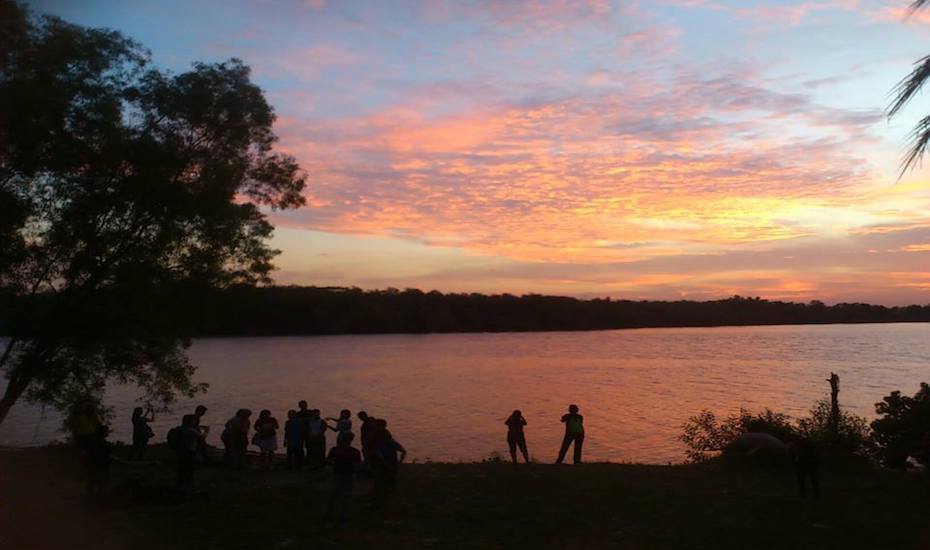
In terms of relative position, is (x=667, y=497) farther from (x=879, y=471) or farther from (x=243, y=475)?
(x=243, y=475)

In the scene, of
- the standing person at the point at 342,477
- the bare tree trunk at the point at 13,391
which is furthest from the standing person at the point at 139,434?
the standing person at the point at 342,477

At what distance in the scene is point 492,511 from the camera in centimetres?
1330

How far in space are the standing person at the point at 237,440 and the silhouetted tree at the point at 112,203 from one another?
2837mm

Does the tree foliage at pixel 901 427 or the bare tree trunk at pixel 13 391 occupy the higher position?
the bare tree trunk at pixel 13 391

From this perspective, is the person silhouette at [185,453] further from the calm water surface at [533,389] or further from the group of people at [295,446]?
the calm water surface at [533,389]

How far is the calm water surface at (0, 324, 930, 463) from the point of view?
35128mm

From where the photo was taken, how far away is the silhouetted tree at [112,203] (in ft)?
50.9

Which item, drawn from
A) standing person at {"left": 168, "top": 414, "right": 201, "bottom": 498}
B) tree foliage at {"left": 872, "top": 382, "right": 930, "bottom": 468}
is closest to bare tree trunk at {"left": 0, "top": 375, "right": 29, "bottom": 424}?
standing person at {"left": 168, "top": 414, "right": 201, "bottom": 498}

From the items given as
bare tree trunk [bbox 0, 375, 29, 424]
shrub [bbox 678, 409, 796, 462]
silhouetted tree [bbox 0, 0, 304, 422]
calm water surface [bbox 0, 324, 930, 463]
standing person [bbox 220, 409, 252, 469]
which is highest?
silhouetted tree [bbox 0, 0, 304, 422]

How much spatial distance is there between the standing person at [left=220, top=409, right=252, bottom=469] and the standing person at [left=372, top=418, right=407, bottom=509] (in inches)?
214

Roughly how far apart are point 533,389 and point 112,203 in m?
44.4

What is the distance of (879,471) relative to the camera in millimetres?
17500

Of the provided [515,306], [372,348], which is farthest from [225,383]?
[515,306]

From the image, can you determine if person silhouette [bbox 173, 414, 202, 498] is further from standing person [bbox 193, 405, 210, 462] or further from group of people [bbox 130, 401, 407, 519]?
standing person [bbox 193, 405, 210, 462]
